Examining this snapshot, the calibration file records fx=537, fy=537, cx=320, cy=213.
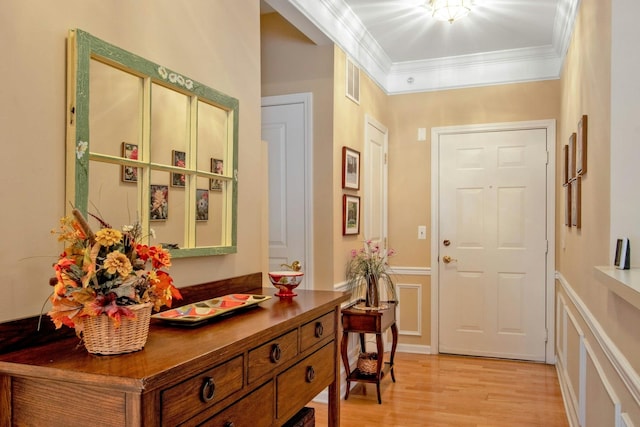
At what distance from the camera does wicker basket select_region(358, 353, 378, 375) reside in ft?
12.3

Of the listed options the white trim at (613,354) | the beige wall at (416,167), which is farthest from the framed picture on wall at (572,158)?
the beige wall at (416,167)

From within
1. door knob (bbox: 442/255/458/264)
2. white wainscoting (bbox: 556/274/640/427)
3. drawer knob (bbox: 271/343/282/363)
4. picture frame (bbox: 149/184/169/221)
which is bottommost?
white wainscoting (bbox: 556/274/640/427)

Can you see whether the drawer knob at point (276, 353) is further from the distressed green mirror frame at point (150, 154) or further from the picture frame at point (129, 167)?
the picture frame at point (129, 167)

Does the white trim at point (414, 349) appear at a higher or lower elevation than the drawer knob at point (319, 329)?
lower

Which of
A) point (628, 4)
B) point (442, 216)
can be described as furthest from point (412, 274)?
point (628, 4)

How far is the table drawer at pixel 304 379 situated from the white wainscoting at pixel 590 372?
1.03 metres

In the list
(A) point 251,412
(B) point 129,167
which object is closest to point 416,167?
(B) point 129,167

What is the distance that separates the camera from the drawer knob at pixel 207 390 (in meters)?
1.31

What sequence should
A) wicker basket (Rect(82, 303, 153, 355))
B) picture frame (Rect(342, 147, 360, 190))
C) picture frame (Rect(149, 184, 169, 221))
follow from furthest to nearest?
picture frame (Rect(342, 147, 360, 190)) → picture frame (Rect(149, 184, 169, 221)) → wicker basket (Rect(82, 303, 153, 355))

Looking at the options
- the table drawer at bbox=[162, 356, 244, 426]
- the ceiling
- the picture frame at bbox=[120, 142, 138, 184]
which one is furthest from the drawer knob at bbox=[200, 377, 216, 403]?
the ceiling

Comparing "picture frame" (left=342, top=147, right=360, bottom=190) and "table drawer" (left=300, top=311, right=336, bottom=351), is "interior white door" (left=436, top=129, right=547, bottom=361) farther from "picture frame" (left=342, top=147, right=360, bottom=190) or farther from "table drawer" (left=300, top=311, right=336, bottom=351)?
"table drawer" (left=300, top=311, right=336, bottom=351)

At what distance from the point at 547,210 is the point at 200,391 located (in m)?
3.92

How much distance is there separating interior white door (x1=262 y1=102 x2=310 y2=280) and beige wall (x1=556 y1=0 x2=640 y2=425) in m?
1.72

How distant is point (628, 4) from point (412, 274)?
10.6 ft
